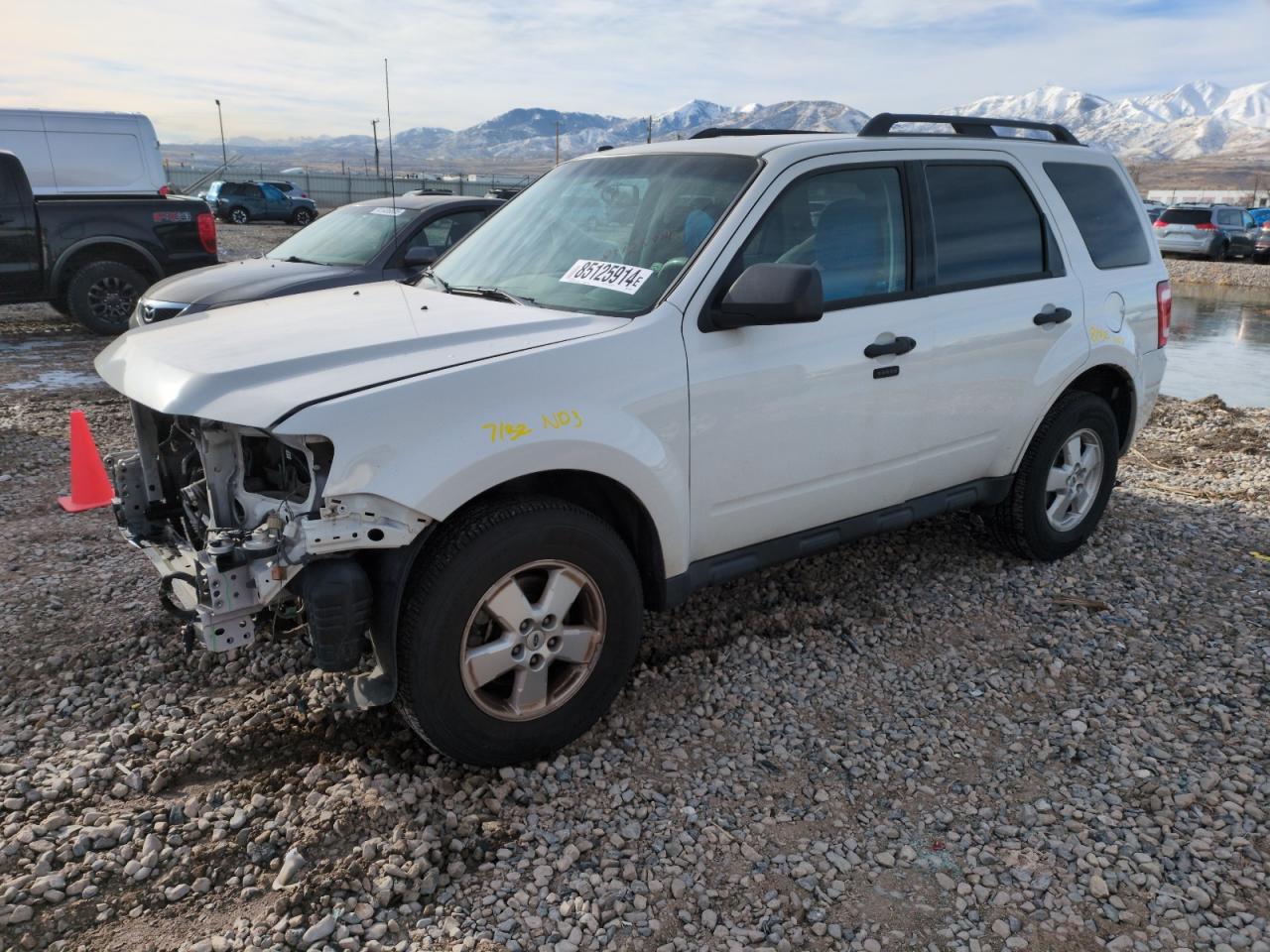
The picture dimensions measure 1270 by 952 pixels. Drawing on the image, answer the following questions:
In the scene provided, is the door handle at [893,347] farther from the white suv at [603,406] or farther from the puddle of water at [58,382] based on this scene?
the puddle of water at [58,382]

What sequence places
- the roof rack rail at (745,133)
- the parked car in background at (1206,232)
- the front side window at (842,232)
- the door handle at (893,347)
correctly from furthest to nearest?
the parked car in background at (1206,232)
the roof rack rail at (745,133)
the door handle at (893,347)
the front side window at (842,232)

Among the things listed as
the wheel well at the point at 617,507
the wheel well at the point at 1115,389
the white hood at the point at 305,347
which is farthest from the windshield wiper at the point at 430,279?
the wheel well at the point at 1115,389

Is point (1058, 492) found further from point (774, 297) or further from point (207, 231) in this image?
point (207, 231)

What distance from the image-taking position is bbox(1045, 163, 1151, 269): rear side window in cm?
477

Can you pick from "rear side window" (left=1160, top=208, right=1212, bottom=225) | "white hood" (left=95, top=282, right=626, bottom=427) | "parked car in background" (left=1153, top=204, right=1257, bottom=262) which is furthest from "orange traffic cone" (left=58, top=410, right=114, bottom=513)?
"rear side window" (left=1160, top=208, right=1212, bottom=225)

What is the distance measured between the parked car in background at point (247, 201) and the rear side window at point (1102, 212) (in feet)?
110

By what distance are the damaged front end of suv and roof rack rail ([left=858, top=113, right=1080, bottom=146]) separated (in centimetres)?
272

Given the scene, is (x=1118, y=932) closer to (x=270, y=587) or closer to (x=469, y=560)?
(x=469, y=560)

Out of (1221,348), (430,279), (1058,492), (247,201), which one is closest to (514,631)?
(430,279)

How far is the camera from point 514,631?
3.02m

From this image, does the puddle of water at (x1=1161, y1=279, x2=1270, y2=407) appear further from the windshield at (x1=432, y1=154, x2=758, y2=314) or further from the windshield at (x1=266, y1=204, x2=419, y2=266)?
the windshield at (x1=432, y1=154, x2=758, y2=314)

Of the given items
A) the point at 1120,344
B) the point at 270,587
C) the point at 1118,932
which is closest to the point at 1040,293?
the point at 1120,344

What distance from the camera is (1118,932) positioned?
261 centimetres

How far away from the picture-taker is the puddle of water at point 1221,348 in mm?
10938
